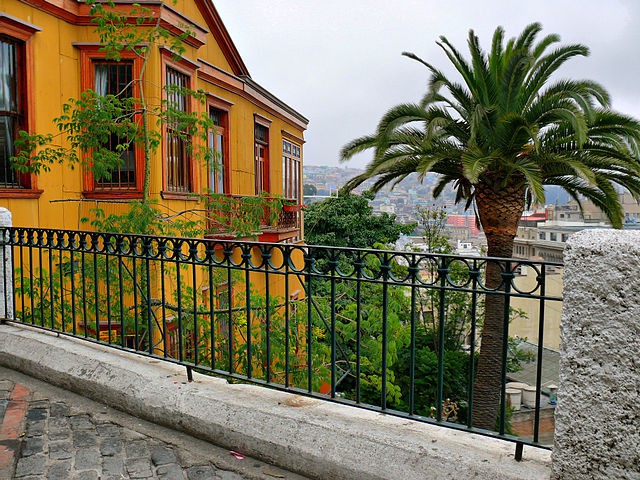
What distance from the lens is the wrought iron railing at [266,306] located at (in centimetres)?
313

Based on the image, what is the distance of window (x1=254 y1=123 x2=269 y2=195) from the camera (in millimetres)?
19094

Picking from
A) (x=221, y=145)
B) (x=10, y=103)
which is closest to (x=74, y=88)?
(x=10, y=103)

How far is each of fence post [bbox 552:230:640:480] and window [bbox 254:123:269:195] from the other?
16.8m

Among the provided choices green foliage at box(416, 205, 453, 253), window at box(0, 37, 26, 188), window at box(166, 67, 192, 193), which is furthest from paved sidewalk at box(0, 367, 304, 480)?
green foliage at box(416, 205, 453, 253)

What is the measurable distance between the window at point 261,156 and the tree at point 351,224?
11.3m

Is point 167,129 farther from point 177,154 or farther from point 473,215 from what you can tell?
point 473,215

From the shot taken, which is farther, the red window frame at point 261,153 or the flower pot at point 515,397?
the flower pot at point 515,397

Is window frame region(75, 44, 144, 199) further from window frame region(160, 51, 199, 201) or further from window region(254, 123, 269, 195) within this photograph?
window region(254, 123, 269, 195)

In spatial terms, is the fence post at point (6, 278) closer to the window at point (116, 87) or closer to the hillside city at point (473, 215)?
the window at point (116, 87)

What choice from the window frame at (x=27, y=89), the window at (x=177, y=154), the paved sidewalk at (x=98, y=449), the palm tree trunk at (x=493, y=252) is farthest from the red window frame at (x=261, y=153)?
the paved sidewalk at (x=98, y=449)

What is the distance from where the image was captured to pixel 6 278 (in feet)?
17.9

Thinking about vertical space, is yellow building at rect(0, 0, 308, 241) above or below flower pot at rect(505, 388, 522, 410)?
above

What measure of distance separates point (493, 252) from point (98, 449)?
12333 mm

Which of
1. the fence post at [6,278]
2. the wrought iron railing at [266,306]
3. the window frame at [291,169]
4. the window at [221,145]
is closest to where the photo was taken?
the wrought iron railing at [266,306]
